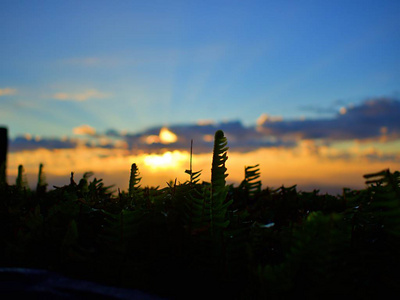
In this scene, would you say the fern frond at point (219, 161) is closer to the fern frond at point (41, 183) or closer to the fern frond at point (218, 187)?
the fern frond at point (218, 187)

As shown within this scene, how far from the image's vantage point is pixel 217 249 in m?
1.68

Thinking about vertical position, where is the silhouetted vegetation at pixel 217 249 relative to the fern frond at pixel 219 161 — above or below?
below

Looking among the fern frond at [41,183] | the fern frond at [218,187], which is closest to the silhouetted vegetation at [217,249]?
the fern frond at [218,187]

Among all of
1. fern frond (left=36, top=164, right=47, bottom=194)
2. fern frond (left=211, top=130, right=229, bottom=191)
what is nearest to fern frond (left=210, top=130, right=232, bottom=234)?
fern frond (left=211, top=130, right=229, bottom=191)

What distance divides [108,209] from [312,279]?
1.35m

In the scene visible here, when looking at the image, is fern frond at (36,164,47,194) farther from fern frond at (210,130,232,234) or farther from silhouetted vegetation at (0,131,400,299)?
fern frond at (210,130,232,234)

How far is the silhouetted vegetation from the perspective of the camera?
5.02 ft

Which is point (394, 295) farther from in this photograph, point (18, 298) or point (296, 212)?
point (18, 298)

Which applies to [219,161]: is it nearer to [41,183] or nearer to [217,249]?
[217,249]

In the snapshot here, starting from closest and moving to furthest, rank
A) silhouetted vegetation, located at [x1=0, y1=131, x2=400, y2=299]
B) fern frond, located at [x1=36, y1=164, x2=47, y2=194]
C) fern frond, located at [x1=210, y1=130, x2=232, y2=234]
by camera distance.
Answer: silhouetted vegetation, located at [x1=0, y1=131, x2=400, y2=299] < fern frond, located at [x1=210, y1=130, x2=232, y2=234] < fern frond, located at [x1=36, y1=164, x2=47, y2=194]

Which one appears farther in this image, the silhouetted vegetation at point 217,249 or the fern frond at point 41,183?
the fern frond at point 41,183

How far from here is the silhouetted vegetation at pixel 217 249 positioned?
1.53 meters

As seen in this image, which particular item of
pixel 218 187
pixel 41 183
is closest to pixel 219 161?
pixel 218 187

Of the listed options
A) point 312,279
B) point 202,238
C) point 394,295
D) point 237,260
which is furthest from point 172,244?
point 394,295
